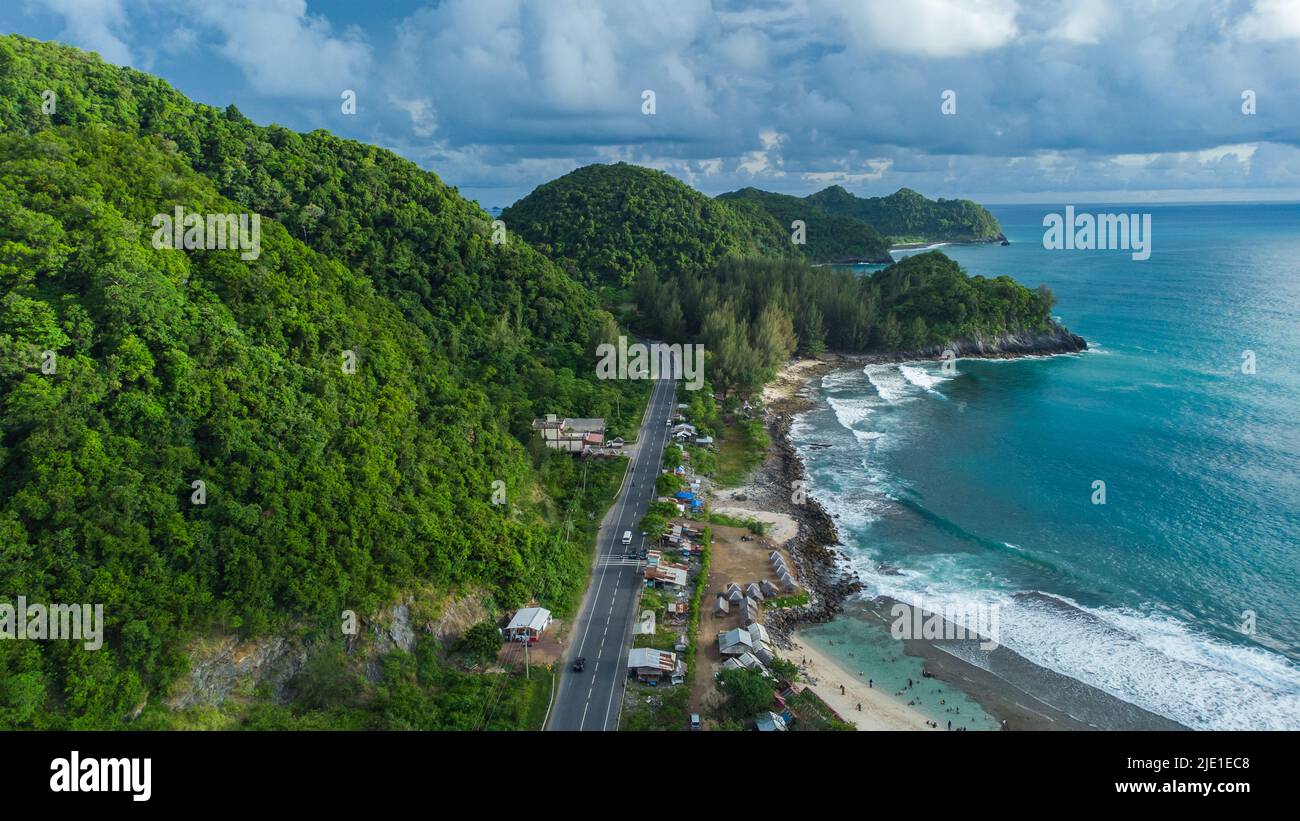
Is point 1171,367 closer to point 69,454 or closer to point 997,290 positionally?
point 997,290

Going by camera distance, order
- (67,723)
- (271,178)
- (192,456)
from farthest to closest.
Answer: (271,178) → (192,456) → (67,723)

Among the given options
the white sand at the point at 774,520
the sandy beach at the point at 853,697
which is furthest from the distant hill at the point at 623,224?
the sandy beach at the point at 853,697

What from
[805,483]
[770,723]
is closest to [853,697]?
[770,723]

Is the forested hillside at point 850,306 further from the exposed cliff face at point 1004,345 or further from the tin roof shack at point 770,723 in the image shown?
the tin roof shack at point 770,723

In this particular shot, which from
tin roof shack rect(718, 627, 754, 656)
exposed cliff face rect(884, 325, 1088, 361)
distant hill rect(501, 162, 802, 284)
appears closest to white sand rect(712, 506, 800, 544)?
tin roof shack rect(718, 627, 754, 656)

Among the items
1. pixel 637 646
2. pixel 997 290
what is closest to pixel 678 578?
pixel 637 646

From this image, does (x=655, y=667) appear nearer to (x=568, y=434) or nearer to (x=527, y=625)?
(x=527, y=625)

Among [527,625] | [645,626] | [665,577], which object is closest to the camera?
[527,625]
